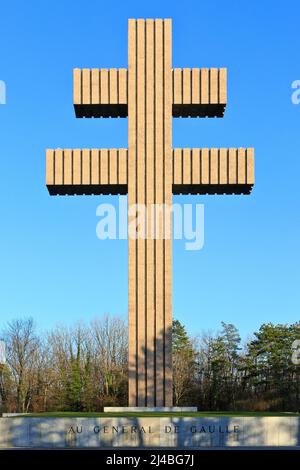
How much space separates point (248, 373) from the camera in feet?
238

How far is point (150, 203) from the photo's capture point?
3325 cm

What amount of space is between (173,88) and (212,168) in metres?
4.01

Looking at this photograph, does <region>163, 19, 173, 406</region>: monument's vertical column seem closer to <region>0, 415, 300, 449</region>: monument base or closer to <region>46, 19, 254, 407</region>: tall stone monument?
<region>46, 19, 254, 407</region>: tall stone monument

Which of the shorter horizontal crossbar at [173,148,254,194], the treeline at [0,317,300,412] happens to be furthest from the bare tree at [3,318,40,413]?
the shorter horizontal crossbar at [173,148,254,194]

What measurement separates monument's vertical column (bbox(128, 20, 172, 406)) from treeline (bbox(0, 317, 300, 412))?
2967cm

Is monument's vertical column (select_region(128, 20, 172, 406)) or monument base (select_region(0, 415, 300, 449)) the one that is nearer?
monument base (select_region(0, 415, 300, 449))

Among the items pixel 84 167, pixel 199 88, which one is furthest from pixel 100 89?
pixel 199 88

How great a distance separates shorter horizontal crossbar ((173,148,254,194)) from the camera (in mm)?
33938

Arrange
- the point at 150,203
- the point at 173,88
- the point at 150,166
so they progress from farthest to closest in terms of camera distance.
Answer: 1. the point at 173,88
2. the point at 150,166
3. the point at 150,203

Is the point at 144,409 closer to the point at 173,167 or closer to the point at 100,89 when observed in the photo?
the point at 173,167

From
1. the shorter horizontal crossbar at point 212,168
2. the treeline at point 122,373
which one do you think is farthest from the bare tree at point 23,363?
the shorter horizontal crossbar at point 212,168

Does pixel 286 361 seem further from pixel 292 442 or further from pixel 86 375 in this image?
pixel 292 442

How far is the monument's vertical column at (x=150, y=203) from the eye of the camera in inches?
1284

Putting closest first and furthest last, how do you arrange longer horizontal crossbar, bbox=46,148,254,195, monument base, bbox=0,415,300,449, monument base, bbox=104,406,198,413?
monument base, bbox=0,415,300,449 → monument base, bbox=104,406,198,413 → longer horizontal crossbar, bbox=46,148,254,195
